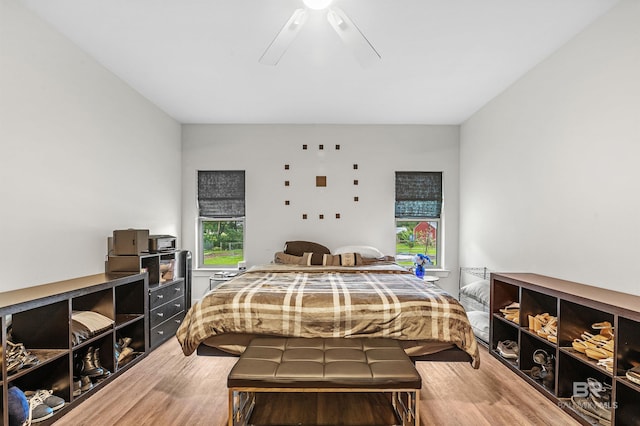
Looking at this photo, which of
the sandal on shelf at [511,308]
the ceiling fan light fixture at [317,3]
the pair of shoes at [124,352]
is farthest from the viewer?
the sandal on shelf at [511,308]

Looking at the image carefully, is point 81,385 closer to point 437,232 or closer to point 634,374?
point 634,374

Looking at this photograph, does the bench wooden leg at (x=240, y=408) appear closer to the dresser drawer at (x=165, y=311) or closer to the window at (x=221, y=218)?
the dresser drawer at (x=165, y=311)

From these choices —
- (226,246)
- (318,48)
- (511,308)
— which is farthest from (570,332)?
(226,246)

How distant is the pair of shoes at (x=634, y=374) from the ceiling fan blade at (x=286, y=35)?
107 inches

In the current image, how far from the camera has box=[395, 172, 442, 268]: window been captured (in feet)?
17.3

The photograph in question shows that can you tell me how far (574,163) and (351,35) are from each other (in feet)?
6.73

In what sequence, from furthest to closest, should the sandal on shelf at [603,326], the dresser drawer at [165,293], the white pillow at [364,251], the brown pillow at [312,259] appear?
the white pillow at [364,251] < the brown pillow at [312,259] < the dresser drawer at [165,293] < the sandal on shelf at [603,326]

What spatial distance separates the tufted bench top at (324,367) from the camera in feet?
6.06

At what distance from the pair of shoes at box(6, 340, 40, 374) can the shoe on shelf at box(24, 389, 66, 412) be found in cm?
24

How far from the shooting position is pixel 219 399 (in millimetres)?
2514

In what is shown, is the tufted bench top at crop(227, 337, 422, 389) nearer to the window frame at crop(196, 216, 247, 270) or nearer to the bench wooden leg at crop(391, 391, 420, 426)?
the bench wooden leg at crop(391, 391, 420, 426)

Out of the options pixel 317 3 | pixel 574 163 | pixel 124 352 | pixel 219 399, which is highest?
pixel 317 3

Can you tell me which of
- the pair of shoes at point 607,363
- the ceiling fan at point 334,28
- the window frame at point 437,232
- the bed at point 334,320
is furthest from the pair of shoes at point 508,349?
the ceiling fan at point 334,28

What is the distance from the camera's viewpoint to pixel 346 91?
3947 millimetres
